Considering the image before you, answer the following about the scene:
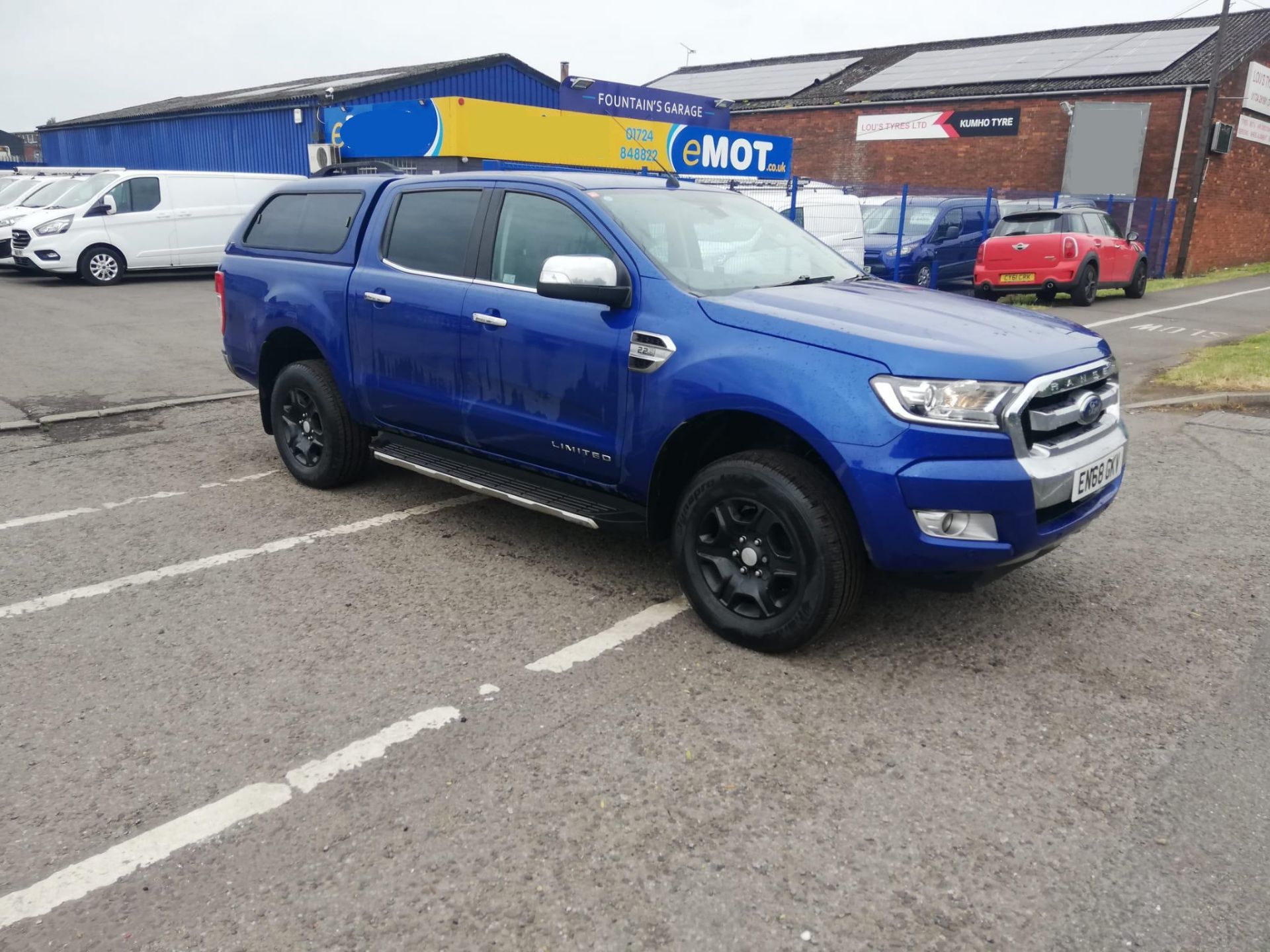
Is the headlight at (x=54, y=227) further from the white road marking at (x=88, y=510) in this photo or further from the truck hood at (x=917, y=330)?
the truck hood at (x=917, y=330)

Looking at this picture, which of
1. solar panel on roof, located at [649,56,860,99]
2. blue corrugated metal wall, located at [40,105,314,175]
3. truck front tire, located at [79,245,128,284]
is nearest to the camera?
truck front tire, located at [79,245,128,284]

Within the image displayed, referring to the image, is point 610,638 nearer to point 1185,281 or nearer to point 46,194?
point 46,194

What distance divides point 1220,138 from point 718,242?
26596 millimetres

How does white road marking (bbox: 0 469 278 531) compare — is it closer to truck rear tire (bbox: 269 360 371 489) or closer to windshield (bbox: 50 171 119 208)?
truck rear tire (bbox: 269 360 371 489)

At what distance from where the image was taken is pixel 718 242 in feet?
14.9

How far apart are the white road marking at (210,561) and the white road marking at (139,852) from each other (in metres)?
1.86

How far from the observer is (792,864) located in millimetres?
2623

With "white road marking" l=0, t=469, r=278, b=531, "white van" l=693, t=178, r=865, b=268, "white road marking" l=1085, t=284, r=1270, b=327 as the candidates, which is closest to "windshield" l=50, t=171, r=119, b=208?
"white van" l=693, t=178, r=865, b=268

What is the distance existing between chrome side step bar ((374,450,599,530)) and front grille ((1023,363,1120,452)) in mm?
1755

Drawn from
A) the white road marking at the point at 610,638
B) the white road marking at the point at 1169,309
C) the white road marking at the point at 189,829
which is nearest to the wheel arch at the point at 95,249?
the white road marking at the point at 1169,309

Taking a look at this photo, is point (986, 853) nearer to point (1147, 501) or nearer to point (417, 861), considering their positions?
point (417, 861)

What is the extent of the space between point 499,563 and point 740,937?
8.61ft

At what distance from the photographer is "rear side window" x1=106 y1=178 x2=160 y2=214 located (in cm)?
1744

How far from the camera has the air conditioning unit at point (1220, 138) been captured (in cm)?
2531
